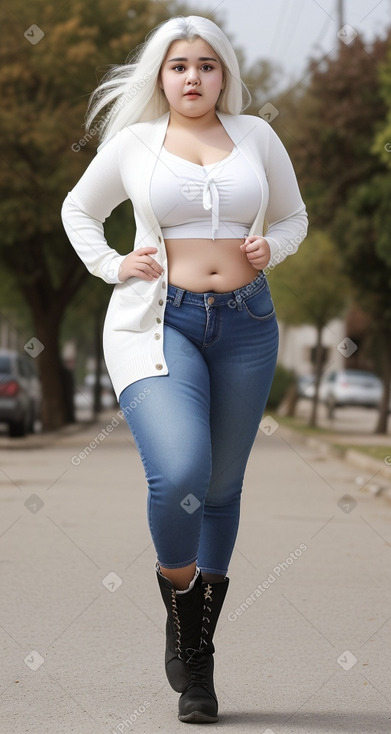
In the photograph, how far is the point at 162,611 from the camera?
587 cm

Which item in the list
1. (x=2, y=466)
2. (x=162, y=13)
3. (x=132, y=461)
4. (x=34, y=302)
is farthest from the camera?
(x=34, y=302)

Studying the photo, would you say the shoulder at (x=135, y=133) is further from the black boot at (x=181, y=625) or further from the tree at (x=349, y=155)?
the tree at (x=349, y=155)

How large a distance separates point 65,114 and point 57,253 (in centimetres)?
510

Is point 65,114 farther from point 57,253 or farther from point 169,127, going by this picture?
point 169,127

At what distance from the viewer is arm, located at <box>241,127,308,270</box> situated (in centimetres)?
409

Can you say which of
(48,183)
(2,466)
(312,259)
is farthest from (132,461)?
(312,259)

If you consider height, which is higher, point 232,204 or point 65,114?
point 232,204

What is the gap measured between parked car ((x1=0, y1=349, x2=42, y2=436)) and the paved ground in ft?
35.5

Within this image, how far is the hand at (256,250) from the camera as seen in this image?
12.7 feet

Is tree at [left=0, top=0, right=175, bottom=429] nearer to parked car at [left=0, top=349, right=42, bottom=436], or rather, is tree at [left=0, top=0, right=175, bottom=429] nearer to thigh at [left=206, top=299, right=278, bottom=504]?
parked car at [left=0, top=349, right=42, bottom=436]

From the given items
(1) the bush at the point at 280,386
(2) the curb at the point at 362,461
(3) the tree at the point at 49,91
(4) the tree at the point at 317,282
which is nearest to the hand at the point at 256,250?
(2) the curb at the point at 362,461

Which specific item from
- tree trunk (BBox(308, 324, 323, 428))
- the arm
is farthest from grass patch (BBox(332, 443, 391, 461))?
the arm

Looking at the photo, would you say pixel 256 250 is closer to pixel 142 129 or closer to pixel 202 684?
pixel 142 129

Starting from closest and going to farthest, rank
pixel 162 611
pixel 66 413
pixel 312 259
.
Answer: pixel 162 611, pixel 312 259, pixel 66 413
